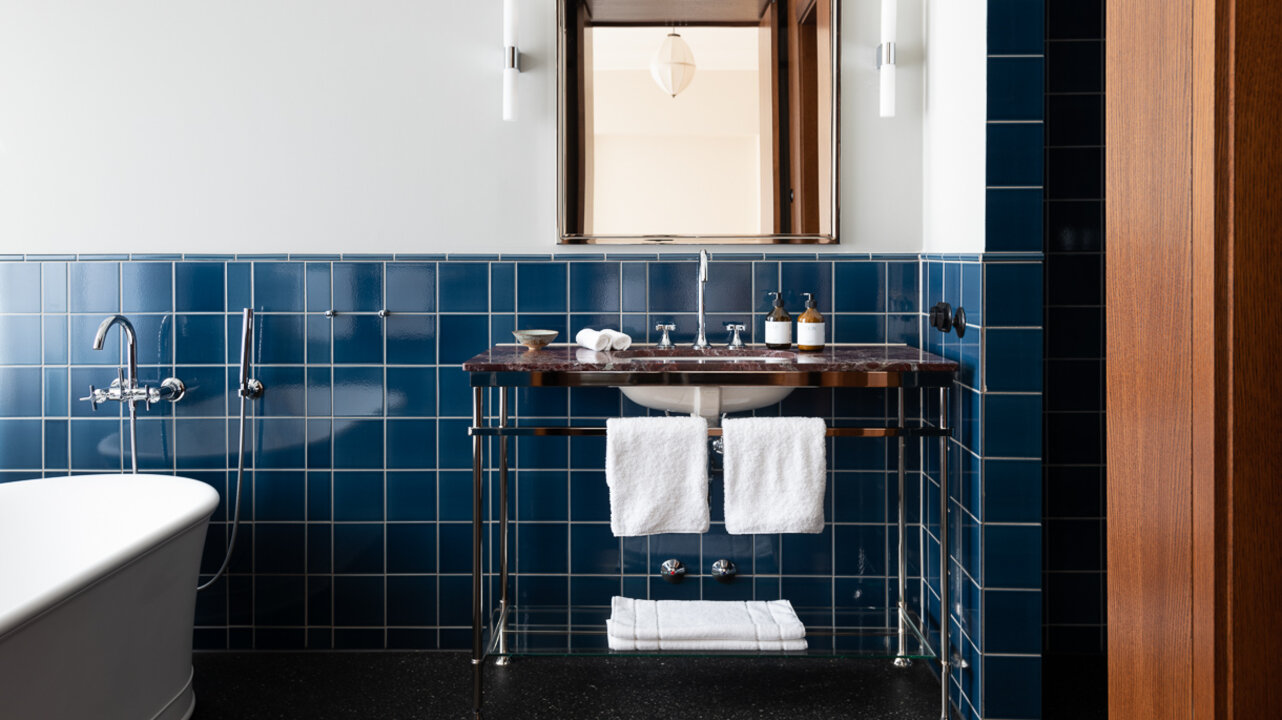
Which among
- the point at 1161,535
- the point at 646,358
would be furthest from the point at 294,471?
the point at 1161,535

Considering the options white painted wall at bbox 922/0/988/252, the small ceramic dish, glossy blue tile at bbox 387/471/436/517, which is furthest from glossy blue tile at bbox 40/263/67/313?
white painted wall at bbox 922/0/988/252

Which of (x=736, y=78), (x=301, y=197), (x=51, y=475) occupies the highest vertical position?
(x=736, y=78)

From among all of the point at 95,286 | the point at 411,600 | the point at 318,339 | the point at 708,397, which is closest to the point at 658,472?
the point at 708,397

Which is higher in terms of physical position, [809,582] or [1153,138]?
[1153,138]

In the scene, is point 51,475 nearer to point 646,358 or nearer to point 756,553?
point 646,358

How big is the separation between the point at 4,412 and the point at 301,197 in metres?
1.07

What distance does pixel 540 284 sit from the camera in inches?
113

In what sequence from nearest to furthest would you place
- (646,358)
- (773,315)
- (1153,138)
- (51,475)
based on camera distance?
(1153,138) < (646,358) < (773,315) < (51,475)

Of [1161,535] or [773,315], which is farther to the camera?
[773,315]

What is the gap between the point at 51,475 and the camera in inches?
114

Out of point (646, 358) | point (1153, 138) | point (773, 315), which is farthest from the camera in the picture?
point (773, 315)

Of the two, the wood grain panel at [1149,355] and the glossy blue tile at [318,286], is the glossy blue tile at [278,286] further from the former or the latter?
the wood grain panel at [1149,355]

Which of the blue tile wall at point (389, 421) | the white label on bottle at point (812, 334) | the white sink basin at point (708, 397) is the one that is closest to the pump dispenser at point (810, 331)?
the white label on bottle at point (812, 334)

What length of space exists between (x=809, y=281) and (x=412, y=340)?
1157 mm
